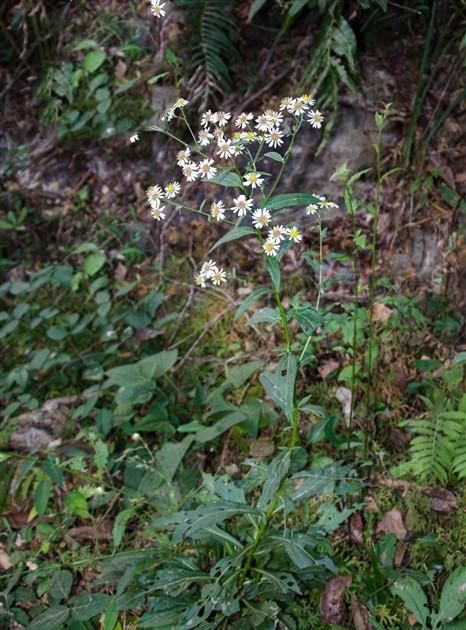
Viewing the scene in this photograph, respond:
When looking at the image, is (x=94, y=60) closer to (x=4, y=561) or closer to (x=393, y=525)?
(x=4, y=561)

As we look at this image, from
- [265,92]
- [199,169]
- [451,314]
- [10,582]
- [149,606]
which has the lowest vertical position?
[10,582]

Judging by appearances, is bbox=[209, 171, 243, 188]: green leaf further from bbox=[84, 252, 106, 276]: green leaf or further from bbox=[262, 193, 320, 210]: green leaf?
bbox=[84, 252, 106, 276]: green leaf

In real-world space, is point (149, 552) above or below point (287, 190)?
below

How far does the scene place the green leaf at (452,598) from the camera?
217cm

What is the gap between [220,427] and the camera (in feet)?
9.38

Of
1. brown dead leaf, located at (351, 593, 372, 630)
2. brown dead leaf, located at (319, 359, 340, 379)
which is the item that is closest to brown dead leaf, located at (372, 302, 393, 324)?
brown dead leaf, located at (319, 359, 340, 379)

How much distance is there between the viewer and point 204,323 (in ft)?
11.3

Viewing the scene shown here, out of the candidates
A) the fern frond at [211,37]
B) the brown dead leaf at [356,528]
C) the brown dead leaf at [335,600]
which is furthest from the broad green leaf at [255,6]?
the brown dead leaf at [335,600]

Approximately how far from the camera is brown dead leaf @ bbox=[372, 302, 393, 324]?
312 centimetres

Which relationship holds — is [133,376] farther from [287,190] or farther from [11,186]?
[11,186]

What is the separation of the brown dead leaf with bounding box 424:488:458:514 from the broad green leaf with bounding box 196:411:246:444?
83cm

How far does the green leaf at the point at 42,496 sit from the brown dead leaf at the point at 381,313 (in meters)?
1.69

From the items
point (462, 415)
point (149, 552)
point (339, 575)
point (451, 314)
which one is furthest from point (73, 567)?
point (451, 314)

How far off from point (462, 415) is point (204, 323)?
1.41 meters
